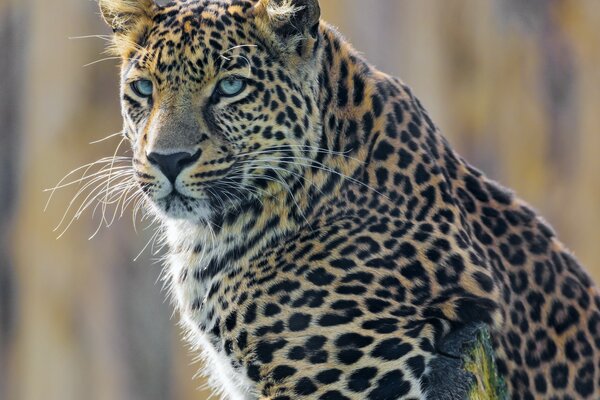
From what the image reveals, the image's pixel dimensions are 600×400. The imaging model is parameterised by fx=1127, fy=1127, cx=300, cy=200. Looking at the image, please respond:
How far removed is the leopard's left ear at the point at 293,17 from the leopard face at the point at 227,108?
0.4 inches

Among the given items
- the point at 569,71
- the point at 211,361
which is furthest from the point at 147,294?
the point at 211,361

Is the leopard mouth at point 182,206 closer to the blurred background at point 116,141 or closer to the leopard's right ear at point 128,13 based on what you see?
the leopard's right ear at point 128,13

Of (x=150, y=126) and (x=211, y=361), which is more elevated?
(x=150, y=126)

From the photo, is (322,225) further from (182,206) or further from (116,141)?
(116,141)

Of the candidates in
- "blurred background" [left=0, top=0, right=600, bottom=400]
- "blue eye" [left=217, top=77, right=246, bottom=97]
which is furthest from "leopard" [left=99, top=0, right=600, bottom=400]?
"blurred background" [left=0, top=0, right=600, bottom=400]

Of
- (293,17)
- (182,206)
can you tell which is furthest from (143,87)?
(293,17)

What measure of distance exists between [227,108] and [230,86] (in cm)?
11

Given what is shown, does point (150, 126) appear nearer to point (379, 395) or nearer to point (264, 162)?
point (264, 162)

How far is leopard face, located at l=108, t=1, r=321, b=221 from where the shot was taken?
5.47 m

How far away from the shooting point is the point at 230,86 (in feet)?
18.1

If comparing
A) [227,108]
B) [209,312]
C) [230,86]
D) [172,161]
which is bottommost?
[209,312]

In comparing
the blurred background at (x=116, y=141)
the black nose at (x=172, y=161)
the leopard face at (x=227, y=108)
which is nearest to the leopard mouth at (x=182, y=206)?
the leopard face at (x=227, y=108)

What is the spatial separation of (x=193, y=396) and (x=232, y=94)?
845cm

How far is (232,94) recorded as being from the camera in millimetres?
5520
